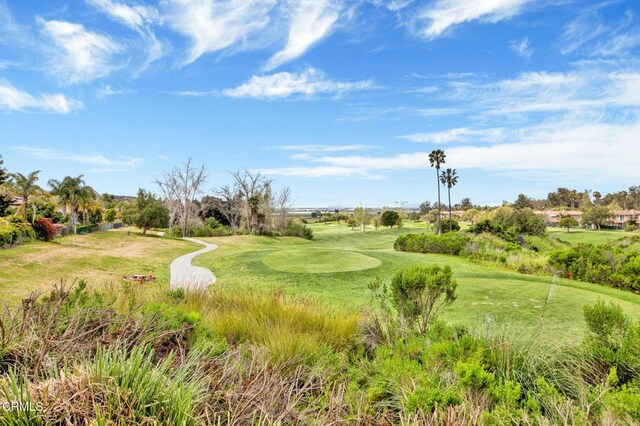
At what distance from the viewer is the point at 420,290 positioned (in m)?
5.77

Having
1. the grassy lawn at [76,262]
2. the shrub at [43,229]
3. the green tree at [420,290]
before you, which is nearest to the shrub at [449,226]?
the grassy lawn at [76,262]

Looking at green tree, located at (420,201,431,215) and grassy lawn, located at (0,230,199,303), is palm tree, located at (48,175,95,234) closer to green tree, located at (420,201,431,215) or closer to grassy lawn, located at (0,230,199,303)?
grassy lawn, located at (0,230,199,303)

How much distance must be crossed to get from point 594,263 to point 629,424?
16.1 meters

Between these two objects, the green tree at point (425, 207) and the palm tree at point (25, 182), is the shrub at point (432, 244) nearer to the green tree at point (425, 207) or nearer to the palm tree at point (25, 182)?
the palm tree at point (25, 182)

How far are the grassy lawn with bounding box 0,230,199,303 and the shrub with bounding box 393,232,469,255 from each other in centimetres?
1587

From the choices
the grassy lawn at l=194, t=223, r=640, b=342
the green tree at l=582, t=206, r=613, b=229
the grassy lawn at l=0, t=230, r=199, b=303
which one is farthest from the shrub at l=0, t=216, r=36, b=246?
the green tree at l=582, t=206, r=613, b=229

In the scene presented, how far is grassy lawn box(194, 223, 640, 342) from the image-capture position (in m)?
7.48

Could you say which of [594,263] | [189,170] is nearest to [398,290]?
[594,263]

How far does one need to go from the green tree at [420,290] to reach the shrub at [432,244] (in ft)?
64.1

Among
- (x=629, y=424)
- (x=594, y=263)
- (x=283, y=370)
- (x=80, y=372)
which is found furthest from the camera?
(x=594, y=263)

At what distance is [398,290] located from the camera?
5.96 meters

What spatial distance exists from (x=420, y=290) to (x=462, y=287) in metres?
6.24

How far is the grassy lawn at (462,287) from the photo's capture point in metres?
7.48

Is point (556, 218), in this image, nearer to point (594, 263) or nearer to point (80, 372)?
point (594, 263)
